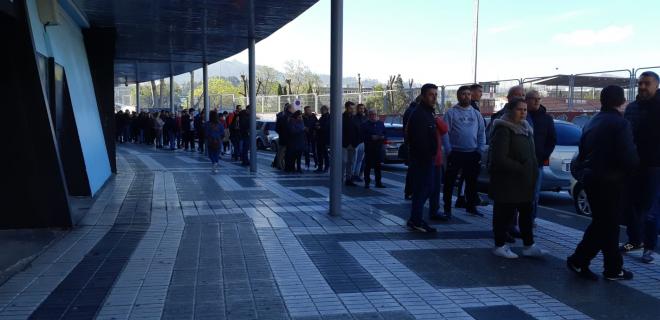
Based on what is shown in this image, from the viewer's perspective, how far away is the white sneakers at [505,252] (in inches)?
261

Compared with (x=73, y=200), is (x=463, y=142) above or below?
above

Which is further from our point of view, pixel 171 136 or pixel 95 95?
pixel 171 136

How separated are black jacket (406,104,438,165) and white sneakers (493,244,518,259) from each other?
1.53 metres

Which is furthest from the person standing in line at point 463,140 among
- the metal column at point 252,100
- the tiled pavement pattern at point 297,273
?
the metal column at point 252,100

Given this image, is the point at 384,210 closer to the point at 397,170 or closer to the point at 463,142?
the point at 463,142

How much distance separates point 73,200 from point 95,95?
5.07 meters

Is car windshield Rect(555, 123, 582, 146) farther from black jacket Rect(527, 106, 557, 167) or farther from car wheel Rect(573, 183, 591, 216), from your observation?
black jacket Rect(527, 106, 557, 167)

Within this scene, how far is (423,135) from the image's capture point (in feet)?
25.1

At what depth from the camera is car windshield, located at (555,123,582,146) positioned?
37.6 ft

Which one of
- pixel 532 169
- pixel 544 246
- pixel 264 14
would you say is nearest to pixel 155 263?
pixel 532 169

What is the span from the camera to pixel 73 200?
404 inches

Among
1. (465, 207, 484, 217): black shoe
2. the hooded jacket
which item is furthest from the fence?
the hooded jacket

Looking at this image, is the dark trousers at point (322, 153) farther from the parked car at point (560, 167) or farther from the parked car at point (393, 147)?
the parked car at point (560, 167)

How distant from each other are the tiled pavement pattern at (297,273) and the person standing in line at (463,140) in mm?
Result: 625
